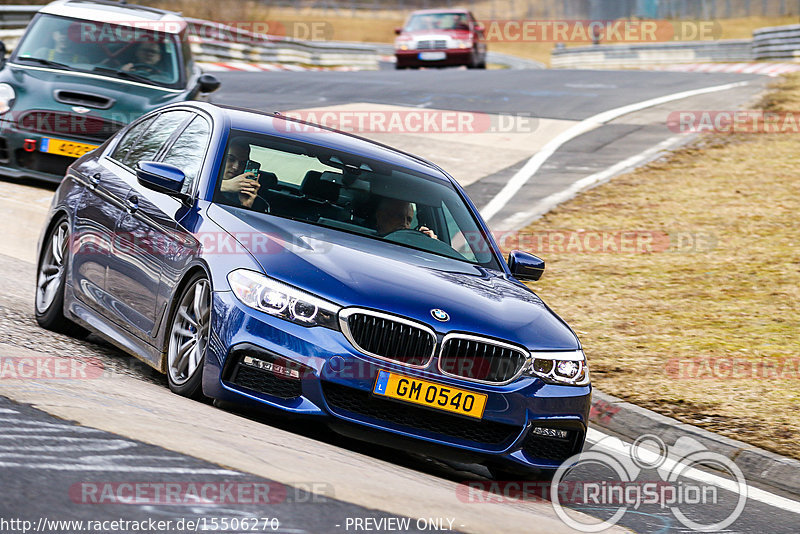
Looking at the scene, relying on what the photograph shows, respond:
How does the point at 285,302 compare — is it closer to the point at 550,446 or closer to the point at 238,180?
the point at 238,180

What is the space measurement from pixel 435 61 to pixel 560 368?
97.0 feet

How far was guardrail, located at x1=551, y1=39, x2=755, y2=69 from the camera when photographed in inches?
1475

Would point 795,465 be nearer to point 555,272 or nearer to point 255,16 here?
point 555,272

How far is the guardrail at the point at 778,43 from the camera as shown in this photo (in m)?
33.1

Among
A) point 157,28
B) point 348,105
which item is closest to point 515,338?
point 157,28

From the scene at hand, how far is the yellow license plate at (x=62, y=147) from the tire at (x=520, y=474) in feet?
24.5

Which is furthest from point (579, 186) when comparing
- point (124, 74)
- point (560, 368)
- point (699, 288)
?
point (560, 368)

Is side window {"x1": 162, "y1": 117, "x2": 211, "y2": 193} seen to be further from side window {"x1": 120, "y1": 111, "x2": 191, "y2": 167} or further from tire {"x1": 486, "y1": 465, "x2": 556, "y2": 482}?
tire {"x1": 486, "y1": 465, "x2": 556, "y2": 482}

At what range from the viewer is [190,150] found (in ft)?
22.9

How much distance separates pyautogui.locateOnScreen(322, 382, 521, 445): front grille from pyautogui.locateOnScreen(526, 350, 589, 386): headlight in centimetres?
33

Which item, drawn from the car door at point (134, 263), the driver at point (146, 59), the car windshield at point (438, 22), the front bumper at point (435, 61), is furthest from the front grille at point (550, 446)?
the car windshield at point (438, 22)


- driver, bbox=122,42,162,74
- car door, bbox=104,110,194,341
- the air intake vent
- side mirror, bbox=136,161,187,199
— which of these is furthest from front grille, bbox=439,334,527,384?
driver, bbox=122,42,162,74

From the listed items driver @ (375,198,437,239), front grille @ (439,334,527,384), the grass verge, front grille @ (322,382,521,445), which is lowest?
the grass verge

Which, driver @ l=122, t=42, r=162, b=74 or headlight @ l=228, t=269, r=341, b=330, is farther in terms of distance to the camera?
driver @ l=122, t=42, r=162, b=74
